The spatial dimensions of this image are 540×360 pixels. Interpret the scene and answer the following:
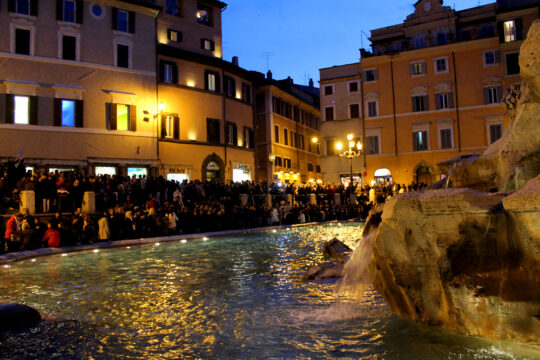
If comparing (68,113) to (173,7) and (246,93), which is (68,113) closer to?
(173,7)

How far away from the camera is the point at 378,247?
565 cm

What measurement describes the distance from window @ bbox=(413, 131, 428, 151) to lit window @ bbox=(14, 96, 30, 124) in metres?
31.7

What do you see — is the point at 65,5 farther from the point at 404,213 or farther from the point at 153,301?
the point at 404,213

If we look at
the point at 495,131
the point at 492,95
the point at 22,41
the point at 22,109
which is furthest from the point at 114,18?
the point at 495,131

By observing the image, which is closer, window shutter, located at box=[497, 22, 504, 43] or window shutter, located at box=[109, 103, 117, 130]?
window shutter, located at box=[109, 103, 117, 130]

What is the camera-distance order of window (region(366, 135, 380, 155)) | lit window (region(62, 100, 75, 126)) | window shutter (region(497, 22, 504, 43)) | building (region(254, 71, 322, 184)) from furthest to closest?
1. building (region(254, 71, 322, 184))
2. window (region(366, 135, 380, 155))
3. window shutter (region(497, 22, 504, 43))
4. lit window (region(62, 100, 75, 126))

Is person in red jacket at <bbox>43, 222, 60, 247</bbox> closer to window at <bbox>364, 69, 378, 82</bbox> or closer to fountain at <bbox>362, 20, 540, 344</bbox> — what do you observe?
fountain at <bbox>362, 20, 540, 344</bbox>

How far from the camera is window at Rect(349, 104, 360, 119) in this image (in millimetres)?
44062

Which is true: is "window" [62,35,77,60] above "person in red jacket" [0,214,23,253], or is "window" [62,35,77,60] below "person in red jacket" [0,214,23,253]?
above

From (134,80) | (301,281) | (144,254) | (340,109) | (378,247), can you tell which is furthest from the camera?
(340,109)

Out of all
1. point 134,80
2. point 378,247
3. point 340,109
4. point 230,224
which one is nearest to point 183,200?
point 230,224

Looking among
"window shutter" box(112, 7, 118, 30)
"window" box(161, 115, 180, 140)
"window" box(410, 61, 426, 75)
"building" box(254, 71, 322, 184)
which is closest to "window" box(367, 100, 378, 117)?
"window" box(410, 61, 426, 75)

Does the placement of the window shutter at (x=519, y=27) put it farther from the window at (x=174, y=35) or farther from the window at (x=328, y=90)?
the window at (x=174, y=35)

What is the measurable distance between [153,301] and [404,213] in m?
4.65
